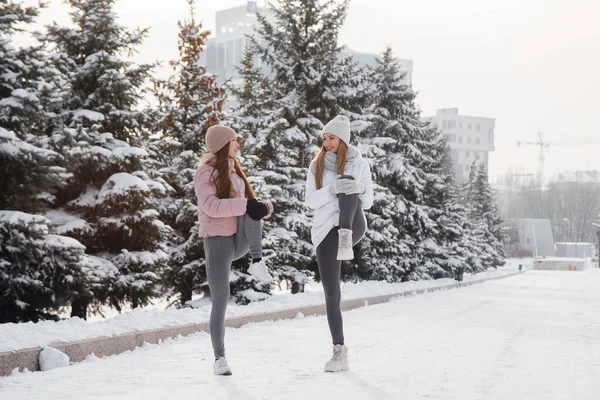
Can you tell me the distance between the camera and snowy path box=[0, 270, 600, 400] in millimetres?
5832

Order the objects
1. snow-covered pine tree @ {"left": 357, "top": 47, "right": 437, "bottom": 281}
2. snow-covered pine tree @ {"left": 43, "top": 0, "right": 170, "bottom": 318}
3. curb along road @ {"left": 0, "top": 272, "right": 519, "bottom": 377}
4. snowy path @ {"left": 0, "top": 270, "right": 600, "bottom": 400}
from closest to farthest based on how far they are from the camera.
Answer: snowy path @ {"left": 0, "top": 270, "right": 600, "bottom": 400} < curb along road @ {"left": 0, "top": 272, "right": 519, "bottom": 377} < snow-covered pine tree @ {"left": 43, "top": 0, "right": 170, "bottom": 318} < snow-covered pine tree @ {"left": 357, "top": 47, "right": 437, "bottom": 281}

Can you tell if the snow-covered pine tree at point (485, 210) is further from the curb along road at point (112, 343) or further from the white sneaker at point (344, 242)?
the white sneaker at point (344, 242)

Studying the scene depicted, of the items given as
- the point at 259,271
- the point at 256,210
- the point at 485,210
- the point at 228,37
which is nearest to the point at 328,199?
the point at 256,210

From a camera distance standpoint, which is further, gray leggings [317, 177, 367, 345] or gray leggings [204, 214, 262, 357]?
gray leggings [317, 177, 367, 345]

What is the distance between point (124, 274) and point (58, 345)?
26.0ft

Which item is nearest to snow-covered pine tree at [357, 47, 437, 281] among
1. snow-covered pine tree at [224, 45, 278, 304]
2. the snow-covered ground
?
snow-covered pine tree at [224, 45, 278, 304]

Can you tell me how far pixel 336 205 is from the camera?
22.1 feet

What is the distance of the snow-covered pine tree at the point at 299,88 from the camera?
20.0 m

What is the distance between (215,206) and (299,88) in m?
16.0

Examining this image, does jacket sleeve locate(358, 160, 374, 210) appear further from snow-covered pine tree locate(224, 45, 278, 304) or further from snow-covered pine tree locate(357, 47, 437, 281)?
snow-covered pine tree locate(357, 47, 437, 281)

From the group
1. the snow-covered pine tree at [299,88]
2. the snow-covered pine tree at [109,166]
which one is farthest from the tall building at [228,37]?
the snow-covered pine tree at [109,166]

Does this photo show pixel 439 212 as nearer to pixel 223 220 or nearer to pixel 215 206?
pixel 223 220

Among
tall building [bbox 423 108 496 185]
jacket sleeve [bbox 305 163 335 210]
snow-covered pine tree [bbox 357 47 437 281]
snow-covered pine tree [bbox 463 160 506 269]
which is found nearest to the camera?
A: jacket sleeve [bbox 305 163 335 210]

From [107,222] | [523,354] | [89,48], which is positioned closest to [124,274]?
[107,222]
